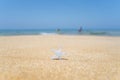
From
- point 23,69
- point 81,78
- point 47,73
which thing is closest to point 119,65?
point 81,78

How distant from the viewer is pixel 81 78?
6.63m

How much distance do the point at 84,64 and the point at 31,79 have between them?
2905mm

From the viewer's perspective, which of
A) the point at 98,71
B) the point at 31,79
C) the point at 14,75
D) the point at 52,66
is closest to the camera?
the point at 31,79

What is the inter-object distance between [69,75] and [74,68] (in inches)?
40.7

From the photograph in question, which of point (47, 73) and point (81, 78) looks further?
point (47, 73)

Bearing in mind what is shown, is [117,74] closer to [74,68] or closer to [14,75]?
[74,68]

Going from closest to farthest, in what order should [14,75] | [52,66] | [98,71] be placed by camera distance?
[14,75]
[98,71]
[52,66]

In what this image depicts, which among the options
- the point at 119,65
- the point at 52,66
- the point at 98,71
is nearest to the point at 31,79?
the point at 52,66

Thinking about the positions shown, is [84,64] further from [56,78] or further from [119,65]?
[56,78]

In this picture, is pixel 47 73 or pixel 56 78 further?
pixel 47 73

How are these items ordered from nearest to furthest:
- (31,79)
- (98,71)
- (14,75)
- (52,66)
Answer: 1. (31,79)
2. (14,75)
3. (98,71)
4. (52,66)

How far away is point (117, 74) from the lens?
7.18 metres

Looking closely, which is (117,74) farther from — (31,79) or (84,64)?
(31,79)

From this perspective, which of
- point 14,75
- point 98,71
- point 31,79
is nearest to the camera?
point 31,79
